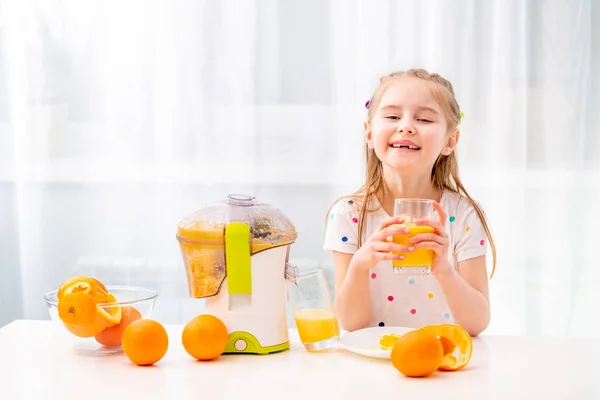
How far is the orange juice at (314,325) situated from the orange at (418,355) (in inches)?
7.3

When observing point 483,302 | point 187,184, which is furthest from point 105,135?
point 483,302

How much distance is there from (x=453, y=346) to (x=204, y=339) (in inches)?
16.0

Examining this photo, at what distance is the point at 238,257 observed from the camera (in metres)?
1.32

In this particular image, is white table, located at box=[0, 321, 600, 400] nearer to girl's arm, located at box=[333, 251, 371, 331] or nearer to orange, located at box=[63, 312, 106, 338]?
orange, located at box=[63, 312, 106, 338]

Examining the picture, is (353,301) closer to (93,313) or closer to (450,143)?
Result: (450,143)

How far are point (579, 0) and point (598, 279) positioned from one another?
92cm

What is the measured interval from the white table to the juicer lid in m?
0.20

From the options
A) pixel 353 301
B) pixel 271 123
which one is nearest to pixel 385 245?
pixel 353 301

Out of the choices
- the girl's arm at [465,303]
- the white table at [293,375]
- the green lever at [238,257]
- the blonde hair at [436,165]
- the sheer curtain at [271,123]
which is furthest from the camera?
the sheer curtain at [271,123]

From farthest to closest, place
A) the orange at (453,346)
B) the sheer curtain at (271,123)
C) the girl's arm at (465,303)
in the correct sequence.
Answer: the sheer curtain at (271,123) → the girl's arm at (465,303) → the orange at (453,346)

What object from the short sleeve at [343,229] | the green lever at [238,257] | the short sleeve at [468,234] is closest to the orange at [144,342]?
the green lever at [238,257]

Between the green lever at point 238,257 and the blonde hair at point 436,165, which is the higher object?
the blonde hair at point 436,165

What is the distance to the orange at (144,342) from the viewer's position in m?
1.23

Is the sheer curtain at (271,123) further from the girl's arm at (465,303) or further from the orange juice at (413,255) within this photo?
the orange juice at (413,255)
